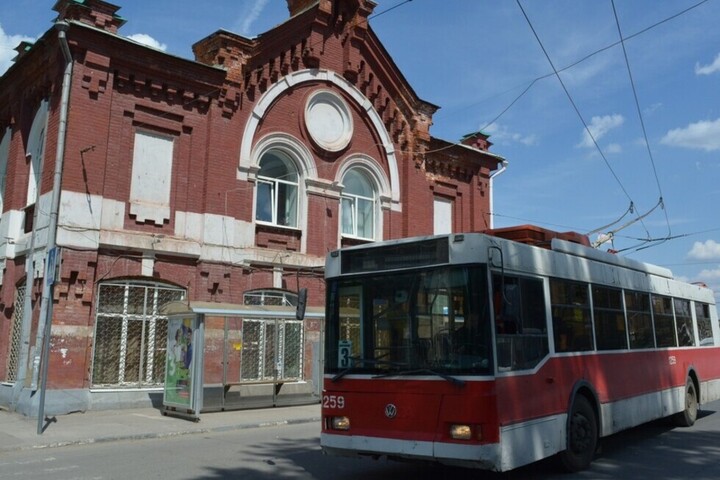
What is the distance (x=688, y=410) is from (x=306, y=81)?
14141 mm

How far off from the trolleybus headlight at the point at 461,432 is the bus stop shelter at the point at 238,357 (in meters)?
8.77

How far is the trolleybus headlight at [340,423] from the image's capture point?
7.74 m

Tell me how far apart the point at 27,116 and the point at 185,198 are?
5.30m

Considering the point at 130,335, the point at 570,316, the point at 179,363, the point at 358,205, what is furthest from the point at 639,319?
the point at 358,205

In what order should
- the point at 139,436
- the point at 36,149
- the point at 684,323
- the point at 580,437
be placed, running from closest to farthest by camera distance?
the point at 580,437 → the point at 139,436 → the point at 684,323 → the point at 36,149

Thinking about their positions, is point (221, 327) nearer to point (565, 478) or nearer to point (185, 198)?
point (185, 198)

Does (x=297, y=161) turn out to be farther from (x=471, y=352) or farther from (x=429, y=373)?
(x=471, y=352)

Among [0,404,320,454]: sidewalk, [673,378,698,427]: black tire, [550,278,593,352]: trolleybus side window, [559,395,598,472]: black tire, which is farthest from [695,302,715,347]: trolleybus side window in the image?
[0,404,320,454]: sidewalk

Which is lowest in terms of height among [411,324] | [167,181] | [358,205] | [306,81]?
[411,324]

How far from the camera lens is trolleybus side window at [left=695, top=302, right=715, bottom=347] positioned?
1388 centimetres

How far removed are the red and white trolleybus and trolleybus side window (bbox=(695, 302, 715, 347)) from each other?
17.5 ft

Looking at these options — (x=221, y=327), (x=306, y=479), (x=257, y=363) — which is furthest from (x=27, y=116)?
(x=306, y=479)

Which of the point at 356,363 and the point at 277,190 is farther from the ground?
the point at 277,190

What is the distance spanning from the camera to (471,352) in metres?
6.98
